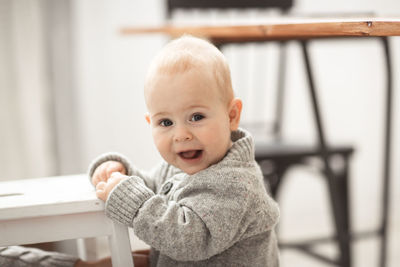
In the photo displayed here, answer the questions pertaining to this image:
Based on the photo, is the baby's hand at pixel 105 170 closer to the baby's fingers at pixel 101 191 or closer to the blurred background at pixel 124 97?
the baby's fingers at pixel 101 191

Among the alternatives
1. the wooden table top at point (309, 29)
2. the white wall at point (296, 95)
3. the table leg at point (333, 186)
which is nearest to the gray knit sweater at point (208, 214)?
the wooden table top at point (309, 29)

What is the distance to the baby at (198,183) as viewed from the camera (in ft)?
2.29

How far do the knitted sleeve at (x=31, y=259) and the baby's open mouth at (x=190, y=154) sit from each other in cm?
30

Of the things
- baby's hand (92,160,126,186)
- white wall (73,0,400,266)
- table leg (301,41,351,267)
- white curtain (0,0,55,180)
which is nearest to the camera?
baby's hand (92,160,126,186)

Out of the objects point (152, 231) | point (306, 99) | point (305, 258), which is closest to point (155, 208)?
point (152, 231)

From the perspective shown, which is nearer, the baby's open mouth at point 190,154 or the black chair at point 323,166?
the baby's open mouth at point 190,154

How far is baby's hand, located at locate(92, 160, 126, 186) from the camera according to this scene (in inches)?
32.7

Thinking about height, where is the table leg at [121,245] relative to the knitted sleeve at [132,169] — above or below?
below

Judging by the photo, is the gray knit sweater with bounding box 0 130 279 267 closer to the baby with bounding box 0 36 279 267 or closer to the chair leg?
the baby with bounding box 0 36 279 267

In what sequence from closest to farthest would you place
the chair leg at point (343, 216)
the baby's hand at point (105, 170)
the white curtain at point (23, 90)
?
1. the baby's hand at point (105, 170)
2. the chair leg at point (343, 216)
3. the white curtain at point (23, 90)

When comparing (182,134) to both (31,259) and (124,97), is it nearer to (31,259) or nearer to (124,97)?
(31,259)

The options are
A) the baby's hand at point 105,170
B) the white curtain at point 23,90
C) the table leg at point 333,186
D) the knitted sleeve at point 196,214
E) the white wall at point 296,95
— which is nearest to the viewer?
the knitted sleeve at point 196,214

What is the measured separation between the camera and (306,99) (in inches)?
103

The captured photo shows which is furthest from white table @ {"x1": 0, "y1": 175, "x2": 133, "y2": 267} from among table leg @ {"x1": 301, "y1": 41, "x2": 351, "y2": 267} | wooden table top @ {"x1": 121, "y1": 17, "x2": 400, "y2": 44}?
table leg @ {"x1": 301, "y1": 41, "x2": 351, "y2": 267}
